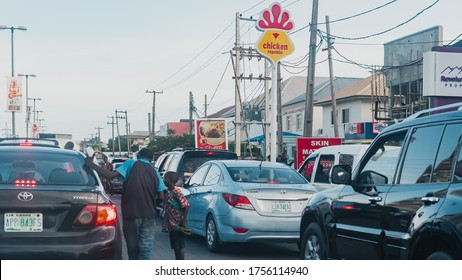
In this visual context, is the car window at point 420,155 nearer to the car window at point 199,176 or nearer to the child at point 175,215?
the child at point 175,215

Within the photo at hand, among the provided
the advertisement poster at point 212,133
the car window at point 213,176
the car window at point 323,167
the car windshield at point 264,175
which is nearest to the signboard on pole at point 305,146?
the car window at point 323,167

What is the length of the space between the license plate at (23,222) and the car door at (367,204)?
300 cm

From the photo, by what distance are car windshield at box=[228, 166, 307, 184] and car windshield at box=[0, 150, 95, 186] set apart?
3.70m

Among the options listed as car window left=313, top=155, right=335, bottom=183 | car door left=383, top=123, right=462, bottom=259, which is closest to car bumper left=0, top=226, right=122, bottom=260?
car door left=383, top=123, right=462, bottom=259

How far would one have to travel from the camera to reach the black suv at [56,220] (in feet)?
20.8

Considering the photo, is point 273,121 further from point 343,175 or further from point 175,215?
point 343,175

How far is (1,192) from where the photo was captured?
6.43m

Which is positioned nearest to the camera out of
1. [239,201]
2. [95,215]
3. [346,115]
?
[95,215]

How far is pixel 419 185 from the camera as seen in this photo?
5.48 metres

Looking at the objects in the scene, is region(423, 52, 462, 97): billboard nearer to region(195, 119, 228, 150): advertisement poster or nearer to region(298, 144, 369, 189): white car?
region(298, 144, 369, 189): white car

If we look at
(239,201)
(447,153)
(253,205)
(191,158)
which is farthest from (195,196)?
(447,153)

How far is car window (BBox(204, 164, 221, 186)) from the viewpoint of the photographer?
11.2 m

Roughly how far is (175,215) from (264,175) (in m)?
3.03

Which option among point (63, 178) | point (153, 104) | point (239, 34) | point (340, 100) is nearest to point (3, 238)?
point (63, 178)
